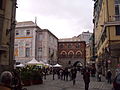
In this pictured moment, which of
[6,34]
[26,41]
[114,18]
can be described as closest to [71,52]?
[26,41]

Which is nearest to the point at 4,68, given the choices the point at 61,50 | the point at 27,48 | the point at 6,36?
the point at 6,36

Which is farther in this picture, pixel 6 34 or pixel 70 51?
pixel 70 51

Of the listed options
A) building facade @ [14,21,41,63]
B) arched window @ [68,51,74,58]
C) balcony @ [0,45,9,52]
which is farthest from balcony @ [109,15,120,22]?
arched window @ [68,51,74,58]

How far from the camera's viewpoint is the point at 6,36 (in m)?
18.7

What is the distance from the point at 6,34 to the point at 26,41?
28841 mm

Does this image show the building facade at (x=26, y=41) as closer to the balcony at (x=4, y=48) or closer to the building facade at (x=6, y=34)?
the building facade at (x=6, y=34)

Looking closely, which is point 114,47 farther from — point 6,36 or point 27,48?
point 27,48

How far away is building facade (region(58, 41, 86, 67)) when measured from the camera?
7206cm

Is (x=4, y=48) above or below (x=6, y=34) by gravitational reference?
below

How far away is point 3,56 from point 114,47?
12.6m

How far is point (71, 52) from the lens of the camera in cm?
7306

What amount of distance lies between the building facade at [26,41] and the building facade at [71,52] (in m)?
25.3

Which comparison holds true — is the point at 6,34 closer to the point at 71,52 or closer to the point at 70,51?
the point at 70,51

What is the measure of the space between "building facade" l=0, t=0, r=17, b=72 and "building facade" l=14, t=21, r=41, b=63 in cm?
2711
